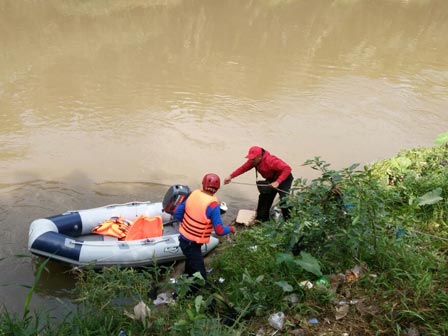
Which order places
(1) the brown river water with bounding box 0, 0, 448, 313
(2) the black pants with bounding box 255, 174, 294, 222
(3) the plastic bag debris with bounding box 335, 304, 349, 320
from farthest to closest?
(1) the brown river water with bounding box 0, 0, 448, 313 < (2) the black pants with bounding box 255, 174, 294, 222 < (3) the plastic bag debris with bounding box 335, 304, 349, 320

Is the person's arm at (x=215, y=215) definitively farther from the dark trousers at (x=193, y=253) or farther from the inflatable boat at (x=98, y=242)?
the inflatable boat at (x=98, y=242)

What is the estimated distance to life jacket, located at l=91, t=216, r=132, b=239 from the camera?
4.92m

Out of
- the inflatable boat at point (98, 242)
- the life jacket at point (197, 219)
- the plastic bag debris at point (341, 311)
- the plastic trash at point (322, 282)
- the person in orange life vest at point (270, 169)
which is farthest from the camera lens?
the person in orange life vest at point (270, 169)

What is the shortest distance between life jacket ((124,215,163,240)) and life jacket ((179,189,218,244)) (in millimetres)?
1151

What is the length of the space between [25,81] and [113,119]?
2441 millimetres

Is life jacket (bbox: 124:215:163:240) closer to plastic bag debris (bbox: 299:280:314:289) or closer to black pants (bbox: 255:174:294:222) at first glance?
black pants (bbox: 255:174:294:222)

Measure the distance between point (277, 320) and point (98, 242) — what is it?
2.47m

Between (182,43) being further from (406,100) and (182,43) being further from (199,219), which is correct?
(199,219)

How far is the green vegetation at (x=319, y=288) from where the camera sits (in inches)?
107

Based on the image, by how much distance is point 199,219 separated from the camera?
3.78 metres

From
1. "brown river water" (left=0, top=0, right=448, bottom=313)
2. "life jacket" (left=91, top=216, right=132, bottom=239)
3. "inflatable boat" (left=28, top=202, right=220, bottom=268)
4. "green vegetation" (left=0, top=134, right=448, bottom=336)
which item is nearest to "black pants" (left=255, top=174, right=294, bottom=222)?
"brown river water" (left=0, top=0, right=448, bottom=313)

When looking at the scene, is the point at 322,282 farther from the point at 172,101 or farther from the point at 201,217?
the point at 172,101

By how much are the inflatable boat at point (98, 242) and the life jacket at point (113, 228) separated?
54 mm

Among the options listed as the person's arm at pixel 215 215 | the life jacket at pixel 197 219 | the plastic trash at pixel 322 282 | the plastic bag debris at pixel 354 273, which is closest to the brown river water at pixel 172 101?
the life jacket at pixel 197 219
